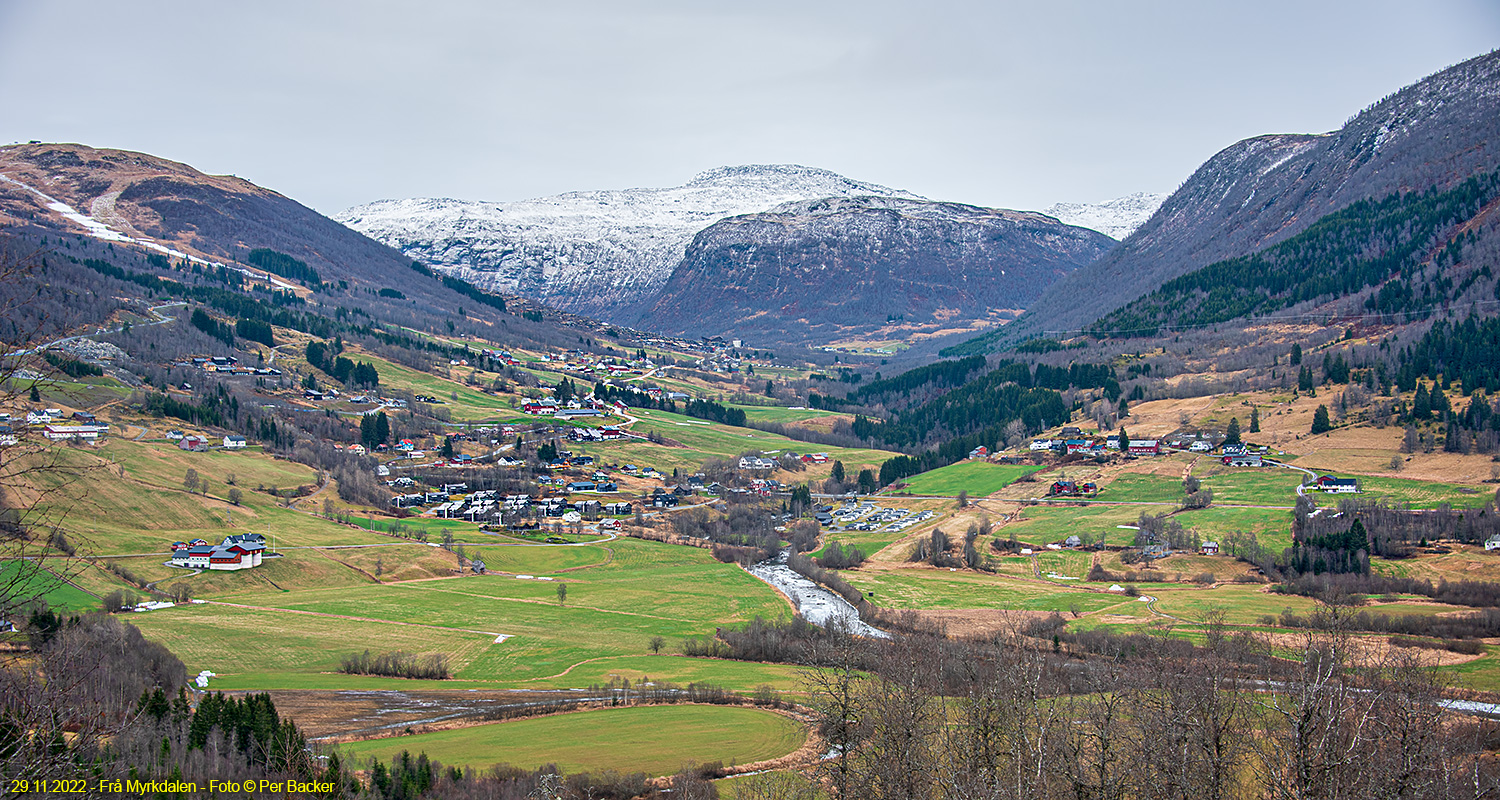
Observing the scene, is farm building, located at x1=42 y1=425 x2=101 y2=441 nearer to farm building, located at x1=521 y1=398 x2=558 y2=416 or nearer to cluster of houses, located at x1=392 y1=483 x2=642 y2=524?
cluster of houses, located at x1=392 y1=483 x2=642 y2=524

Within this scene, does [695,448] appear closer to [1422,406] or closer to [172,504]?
[172,504]

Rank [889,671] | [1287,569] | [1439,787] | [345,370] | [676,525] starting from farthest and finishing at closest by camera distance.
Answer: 1. [345,370]
2. [676,525]
3. [1287,569]
4. [889,671]
5. [1439,787]

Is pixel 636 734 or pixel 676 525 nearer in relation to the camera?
pixel 636 734

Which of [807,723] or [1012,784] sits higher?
[1012,784]

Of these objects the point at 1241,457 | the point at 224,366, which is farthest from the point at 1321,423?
the point at 224,366

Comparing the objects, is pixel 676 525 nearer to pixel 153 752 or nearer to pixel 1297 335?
pixel 153 752

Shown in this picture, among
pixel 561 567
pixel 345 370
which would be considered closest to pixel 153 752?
pixel 561 567
